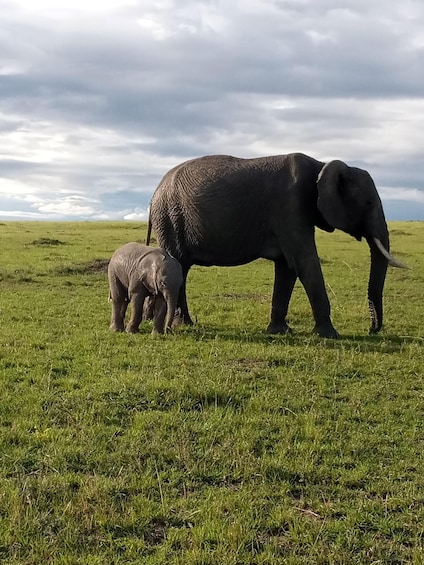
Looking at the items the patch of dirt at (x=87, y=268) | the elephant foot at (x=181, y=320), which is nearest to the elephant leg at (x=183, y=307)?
the elephant foot at (x=181, y=320)

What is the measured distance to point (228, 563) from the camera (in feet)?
15.0

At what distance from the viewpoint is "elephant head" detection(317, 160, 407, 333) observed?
12047 mm

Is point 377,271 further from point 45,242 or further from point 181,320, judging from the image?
point 45,242

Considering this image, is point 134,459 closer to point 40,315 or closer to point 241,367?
point 241,367

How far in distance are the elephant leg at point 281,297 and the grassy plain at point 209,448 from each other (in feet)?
1.52

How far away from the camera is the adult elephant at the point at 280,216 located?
1216 centimetres

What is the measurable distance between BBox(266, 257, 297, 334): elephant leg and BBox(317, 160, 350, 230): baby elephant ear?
131 centimetres

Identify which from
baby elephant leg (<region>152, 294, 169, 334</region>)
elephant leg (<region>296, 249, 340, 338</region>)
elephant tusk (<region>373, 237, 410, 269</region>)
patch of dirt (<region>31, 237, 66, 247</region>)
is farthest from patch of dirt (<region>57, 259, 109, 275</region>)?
elephant tusk (<region>373, 237, 410, 269</region>)

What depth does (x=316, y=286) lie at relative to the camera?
12133 mm

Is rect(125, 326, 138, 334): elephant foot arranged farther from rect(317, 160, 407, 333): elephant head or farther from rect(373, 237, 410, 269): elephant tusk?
rect(373, 237, 410, 269): elephant tusk

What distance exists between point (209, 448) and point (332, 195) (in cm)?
664

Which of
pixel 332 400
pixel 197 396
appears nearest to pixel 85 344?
pixel 197 396

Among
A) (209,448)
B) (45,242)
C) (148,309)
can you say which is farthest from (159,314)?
(45,242)

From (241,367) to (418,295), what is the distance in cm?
1236
